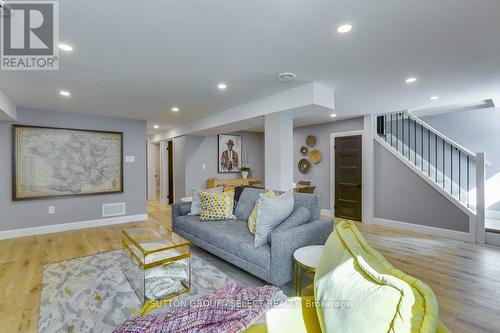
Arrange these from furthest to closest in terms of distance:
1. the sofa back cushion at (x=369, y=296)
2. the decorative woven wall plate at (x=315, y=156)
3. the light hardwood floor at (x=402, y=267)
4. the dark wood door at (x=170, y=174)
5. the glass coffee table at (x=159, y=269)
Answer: the dark wood door at (x=170, y=174)
the decorative woven wall plate at (x=315, y=156)
the glass coffee table at (x=159, y=269)
the light hardwood floor at (x=402, y=267)
the sofa back cushion at (x=369, y=296)

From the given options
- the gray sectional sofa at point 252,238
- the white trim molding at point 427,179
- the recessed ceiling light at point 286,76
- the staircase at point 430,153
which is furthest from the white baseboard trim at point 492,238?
the recessed ceiling light at point 286,76

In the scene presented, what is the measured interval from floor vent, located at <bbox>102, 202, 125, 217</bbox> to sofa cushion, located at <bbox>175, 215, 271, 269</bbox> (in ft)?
7.83

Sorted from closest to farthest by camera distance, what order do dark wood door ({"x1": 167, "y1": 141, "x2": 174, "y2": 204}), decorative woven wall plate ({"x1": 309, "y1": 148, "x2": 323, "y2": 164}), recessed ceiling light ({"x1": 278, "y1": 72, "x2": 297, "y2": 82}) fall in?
1. recessed ceiling light ({"x1": 278, "y1": 72, "x2": 297, "y2": 82})
2. decorative woven wall plate ({"x1": 309, "y1": 148, "x2": 323, "y2": 164})
3. dark wood door ({"x1": 167, "y1": 141, "x2": 174, "y2": 204})

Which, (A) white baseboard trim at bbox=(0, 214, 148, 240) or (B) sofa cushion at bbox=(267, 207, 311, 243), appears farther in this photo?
(A) white baseboard trim at bbox=(0, 214, 148, 240)

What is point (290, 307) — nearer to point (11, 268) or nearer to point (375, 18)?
point (375, 18)

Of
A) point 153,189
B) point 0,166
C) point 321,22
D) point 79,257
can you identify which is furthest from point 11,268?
point 153,189

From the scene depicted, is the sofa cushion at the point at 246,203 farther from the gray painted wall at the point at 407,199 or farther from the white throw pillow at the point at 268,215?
the gray painted wall at the point at 407,199

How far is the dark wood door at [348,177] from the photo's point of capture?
17.3ft

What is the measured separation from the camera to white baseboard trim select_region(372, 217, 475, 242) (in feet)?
12.7

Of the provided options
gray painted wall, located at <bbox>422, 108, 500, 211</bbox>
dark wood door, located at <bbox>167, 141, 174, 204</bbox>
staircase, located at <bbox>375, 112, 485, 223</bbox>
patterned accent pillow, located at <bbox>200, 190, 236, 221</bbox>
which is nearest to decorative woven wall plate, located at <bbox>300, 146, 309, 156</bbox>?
staircase, located at <bbox>375, 112, 485, 223</bbox>

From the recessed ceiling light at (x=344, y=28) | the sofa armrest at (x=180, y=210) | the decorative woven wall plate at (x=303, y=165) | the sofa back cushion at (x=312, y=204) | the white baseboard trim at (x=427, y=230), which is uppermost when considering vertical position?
the recessed ceiling light at (x=344, y=28)

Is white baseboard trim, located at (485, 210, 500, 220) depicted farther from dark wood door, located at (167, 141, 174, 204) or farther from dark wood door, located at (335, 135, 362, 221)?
dark wood door, located at (167, 141, 174, 204)

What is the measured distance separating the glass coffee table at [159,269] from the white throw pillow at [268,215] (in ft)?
2.36

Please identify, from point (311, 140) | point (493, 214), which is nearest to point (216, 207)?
point (311, 140)
